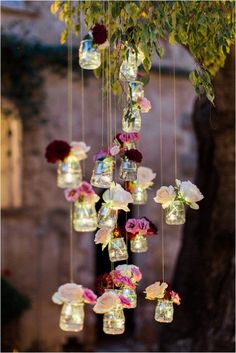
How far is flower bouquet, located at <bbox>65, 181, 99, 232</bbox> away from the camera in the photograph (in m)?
2.92

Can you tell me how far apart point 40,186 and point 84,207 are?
5403mm

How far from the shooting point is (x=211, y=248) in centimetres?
635

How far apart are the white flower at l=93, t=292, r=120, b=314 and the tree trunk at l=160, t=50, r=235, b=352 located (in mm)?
2928

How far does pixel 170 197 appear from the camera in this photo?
11.2 feet

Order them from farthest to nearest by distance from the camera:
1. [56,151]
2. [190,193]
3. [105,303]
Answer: [190,193] < [105,303] < [56,151]

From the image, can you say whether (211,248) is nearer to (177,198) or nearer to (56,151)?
(177,198)

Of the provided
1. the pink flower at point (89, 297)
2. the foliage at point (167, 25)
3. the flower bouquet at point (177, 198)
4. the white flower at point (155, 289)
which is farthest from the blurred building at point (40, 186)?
the pink flower at point (89, 297)

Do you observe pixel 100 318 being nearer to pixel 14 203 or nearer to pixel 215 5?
pixel 14 203

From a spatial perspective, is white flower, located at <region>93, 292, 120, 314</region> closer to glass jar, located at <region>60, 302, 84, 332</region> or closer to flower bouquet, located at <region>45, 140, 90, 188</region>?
glass jar, located at <region>60, 302, 84, 332</region>

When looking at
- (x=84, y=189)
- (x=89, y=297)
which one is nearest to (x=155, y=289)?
(x=89, y=297)

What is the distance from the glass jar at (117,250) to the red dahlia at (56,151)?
700mm

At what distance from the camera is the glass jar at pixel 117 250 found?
3.30m

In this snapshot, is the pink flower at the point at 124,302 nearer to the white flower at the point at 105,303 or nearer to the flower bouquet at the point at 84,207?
the white flower at the point at 105,303

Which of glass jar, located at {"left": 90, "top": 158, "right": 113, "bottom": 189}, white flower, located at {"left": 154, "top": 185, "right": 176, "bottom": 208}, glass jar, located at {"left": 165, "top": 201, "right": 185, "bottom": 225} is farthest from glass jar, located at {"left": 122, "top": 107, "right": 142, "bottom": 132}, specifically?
glass jar, located at {"left": 165, "top": 201, "right": 185, "bottom": 225}
